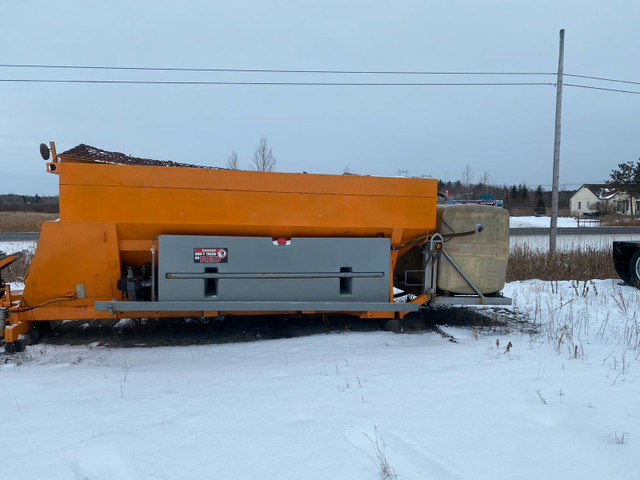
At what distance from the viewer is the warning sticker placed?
15.2 ft

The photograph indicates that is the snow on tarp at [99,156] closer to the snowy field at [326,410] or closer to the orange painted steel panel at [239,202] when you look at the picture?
the orange painted steel panel at [239,202]

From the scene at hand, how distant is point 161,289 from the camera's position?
4.60 metres

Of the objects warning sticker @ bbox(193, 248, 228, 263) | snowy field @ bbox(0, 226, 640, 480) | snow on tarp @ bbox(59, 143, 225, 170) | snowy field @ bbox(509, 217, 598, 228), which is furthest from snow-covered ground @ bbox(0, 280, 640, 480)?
snowy field @ bbox(509, 217, 598, 228)

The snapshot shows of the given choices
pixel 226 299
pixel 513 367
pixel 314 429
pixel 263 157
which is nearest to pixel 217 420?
pixel 314 429

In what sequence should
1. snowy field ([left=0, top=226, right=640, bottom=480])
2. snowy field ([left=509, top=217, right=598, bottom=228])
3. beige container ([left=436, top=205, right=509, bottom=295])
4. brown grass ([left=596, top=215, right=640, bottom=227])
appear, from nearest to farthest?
1. snowy field ([left=0, top=226, right=640, bottom=480])
2. beige container ([left=436, top=205, right=509, bottom=295])
3. brown grass ([left=596, top=215, right=640, bottom=227])
4. snowy field ([left=509, top=217, right=598, bottom=228])

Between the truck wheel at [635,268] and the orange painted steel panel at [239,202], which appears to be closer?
the orange painted steel panel at [239,202]

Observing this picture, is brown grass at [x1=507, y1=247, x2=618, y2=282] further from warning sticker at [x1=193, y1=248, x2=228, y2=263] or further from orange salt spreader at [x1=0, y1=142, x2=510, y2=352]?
warning sticker at [x1=193, y1=248, x2=228, y2=263]

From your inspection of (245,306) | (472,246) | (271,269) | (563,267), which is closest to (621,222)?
(563,267)

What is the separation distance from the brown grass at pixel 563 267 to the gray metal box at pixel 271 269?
6.20 meters

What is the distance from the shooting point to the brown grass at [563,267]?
33.2 feet

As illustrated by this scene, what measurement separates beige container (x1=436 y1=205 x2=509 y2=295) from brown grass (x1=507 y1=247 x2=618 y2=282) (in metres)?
5.00

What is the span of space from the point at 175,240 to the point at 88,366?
1456 millimetres

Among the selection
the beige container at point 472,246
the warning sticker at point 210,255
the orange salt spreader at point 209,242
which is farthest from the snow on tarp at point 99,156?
the beige container at point 472,246

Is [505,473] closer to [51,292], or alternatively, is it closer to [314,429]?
[314,429]
